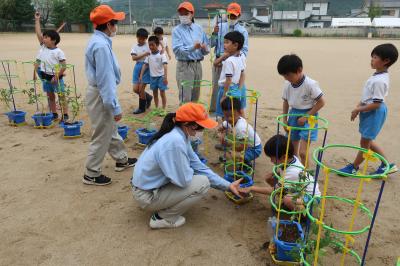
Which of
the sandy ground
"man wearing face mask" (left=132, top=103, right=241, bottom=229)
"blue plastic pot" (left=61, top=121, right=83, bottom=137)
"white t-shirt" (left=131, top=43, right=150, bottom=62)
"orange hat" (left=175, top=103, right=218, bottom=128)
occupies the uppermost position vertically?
"white t-shirt" (left=131, top=43, right=150, bottom=62)

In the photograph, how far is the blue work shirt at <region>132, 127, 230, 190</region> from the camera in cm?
290

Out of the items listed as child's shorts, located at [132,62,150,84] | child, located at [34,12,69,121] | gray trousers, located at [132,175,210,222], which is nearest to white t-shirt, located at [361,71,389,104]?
gray trousers, located at [132,175,210,222]

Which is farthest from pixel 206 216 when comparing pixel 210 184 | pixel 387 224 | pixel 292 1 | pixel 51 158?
pixel 292 1

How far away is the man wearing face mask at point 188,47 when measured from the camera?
17.5 feet

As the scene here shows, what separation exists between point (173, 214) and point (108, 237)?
640mm

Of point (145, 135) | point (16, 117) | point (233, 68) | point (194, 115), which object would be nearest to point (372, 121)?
point (233, 68)

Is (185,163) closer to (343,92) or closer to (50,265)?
(50,265)

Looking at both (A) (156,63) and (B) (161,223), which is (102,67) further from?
(A) (156,63)

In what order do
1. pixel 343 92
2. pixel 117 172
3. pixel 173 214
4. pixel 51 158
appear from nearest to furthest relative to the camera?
1. pixel 173 214
2. pixel 117 172
3. pixel 51 158
4. pixel 343 92

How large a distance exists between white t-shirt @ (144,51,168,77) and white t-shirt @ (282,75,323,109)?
10.9 ft

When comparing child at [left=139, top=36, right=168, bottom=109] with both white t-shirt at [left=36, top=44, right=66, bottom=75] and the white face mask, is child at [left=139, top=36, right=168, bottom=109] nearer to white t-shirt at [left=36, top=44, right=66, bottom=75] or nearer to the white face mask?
the white face mask

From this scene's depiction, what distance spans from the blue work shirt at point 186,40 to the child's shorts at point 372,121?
2.78 m

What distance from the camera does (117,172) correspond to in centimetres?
436

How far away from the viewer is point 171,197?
309 cm
